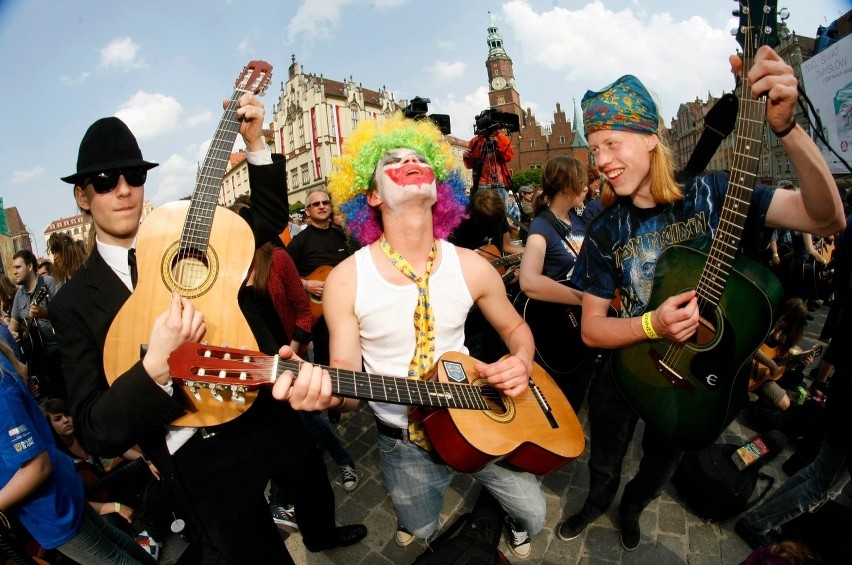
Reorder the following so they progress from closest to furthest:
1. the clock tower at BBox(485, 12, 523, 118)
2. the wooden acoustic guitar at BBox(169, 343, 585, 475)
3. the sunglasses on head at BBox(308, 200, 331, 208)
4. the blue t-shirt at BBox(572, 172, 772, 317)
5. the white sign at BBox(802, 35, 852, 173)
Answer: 1. the wooden acoustic guitar at BBox(169, 343, 585, 475)
2. the blue t-shirt at BBox(572, 172, 772, 317)
3. the sunglasses on head at BBox(308, 200, 331, 208)
4. the white sign at BBox(802, 35, 852, 173)
5. the clock tower at BBox(485, 12, 523, 118)

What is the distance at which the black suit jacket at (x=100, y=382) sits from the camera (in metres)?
1.48

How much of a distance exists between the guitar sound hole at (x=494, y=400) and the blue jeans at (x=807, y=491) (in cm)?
186

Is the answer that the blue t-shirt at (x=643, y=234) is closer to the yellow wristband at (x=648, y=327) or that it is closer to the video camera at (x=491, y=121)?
the yellow wristband at (x=648, y=327)

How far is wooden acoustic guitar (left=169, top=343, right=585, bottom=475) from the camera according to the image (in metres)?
1.42

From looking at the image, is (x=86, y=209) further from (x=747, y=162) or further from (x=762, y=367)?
(x=762, y=367)

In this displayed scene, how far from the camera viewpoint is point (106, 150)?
1.77 m

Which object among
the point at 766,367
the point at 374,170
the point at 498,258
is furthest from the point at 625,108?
the point at 766,367

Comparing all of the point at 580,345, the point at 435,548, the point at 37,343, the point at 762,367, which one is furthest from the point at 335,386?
the point at 37,343

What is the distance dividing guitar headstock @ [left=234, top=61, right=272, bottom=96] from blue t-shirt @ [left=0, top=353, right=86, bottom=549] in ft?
5.74

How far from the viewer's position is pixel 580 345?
3.45 meters

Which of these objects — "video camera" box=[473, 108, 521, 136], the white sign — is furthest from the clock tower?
"video camera" box=[473, 108, 521, 136]

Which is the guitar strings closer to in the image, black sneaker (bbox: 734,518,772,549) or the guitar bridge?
the guitar bridge

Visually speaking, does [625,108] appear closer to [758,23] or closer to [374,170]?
[758,23]

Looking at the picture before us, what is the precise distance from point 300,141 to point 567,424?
5738 cm
